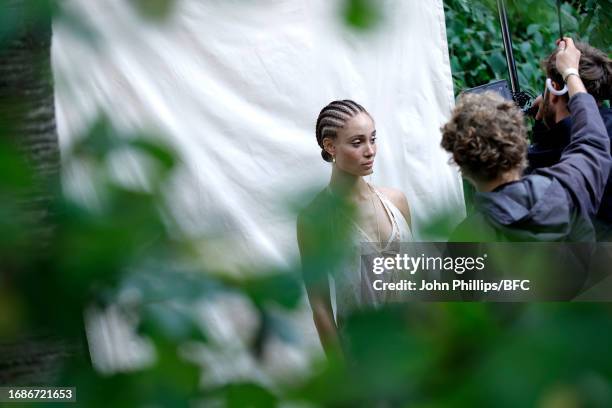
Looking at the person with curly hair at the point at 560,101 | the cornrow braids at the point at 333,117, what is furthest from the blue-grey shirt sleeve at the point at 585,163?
the cornrow braids at the point at 333,117

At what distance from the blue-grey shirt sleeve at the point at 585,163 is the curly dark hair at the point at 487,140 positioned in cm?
9

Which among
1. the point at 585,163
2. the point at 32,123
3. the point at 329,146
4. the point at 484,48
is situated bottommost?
the point at 484,48

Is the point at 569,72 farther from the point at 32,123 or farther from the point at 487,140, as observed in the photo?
the point at 32,123

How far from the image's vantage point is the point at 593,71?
2.34 meters

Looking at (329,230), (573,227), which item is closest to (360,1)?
(329,230)

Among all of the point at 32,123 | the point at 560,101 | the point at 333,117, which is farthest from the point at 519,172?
the point at 32,123

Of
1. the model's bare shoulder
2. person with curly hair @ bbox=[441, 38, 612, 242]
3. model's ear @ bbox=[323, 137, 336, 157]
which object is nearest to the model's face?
model's ear @ bbox=[323, 137, 336, 157]

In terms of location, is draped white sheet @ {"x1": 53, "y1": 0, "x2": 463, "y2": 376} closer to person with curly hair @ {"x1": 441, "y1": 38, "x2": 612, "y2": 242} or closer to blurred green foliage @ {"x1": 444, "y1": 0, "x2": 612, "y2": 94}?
A: person with curly hair @ {"x1": 441, "y1": 38, "x2": 612, "y2": 242}

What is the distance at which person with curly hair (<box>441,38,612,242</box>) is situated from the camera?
184 cm

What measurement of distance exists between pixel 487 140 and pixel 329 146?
626 mm

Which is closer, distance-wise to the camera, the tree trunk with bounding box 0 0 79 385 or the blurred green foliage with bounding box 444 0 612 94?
the tree trunk with bounding box 0 0 79 385

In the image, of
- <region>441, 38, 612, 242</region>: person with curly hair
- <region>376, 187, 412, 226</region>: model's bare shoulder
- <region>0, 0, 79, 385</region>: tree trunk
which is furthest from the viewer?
<region>376, 187, 412, 226</region>: model's bare shoulder

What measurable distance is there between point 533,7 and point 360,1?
0.28 m

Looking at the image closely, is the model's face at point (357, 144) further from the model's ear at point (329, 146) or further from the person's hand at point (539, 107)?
the person's hand at point (539, 107)
